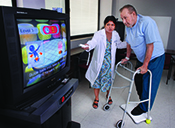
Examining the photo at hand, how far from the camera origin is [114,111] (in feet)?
6.93

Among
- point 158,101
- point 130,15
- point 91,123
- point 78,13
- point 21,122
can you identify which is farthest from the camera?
point 78,13

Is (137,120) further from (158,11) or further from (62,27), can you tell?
(158,11)

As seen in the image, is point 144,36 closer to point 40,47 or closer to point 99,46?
point 99,46

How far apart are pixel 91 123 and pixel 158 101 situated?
1.27 meters

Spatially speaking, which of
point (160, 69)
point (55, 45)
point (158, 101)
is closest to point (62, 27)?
point (55, 45)

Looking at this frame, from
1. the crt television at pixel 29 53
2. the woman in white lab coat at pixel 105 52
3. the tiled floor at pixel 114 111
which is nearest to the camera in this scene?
the crt television at pixel 29 53

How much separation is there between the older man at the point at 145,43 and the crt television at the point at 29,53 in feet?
2.61

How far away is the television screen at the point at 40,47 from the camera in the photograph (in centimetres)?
87

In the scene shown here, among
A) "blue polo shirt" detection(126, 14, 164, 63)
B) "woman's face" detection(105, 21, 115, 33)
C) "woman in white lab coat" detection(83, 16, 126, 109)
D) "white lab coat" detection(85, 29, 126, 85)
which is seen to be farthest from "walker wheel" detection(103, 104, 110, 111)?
"woman's face" detection(105, 21, 115, 33)

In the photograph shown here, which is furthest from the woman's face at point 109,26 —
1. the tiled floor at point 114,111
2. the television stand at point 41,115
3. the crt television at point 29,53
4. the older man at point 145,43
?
the tiled floor at point 114,111

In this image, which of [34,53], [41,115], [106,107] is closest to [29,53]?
[34,53]

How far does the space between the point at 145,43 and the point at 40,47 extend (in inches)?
47.9

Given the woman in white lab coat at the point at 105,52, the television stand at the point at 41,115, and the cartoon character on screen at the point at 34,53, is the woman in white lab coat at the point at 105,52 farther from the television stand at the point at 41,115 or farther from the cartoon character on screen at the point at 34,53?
the cartoon character on screen at the point at 34,53

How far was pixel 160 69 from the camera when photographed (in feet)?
5.82
